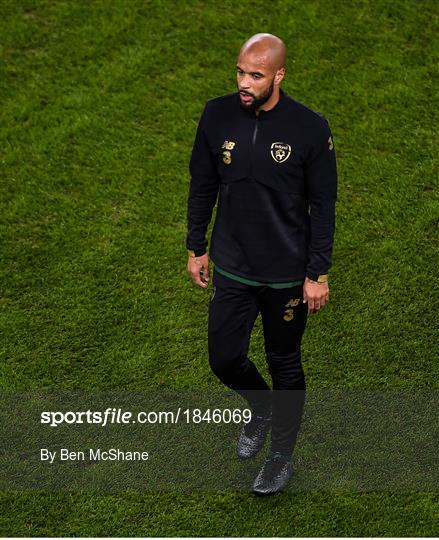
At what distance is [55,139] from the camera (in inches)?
356

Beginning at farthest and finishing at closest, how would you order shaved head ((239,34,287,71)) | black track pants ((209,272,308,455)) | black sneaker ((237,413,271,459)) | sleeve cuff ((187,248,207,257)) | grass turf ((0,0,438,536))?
black sneaker ((237,413,271,459))
grass turf ((0,0,438,536))
sleeve cuff ((187,248,207,257))
black track pants ((209,272,308,455))
shaved head ((239,34,287,71))

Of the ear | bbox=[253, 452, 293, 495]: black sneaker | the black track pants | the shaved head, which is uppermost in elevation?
the shaved head

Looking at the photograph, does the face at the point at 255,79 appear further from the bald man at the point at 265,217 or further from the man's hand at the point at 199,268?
the man's hand at the point at 199,268

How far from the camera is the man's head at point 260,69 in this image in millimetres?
5531

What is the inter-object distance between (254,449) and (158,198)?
8.00 feet

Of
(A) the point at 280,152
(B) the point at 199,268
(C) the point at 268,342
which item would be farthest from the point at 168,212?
(A) the point at 280,152

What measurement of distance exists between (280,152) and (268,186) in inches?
7.3

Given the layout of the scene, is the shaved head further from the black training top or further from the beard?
the black training top

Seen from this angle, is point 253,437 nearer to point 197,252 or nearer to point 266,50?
point 197,252

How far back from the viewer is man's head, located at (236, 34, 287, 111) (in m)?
5.53

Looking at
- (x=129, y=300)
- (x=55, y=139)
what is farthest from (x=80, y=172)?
(x=129, y=300)

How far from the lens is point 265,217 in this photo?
5.85 meters

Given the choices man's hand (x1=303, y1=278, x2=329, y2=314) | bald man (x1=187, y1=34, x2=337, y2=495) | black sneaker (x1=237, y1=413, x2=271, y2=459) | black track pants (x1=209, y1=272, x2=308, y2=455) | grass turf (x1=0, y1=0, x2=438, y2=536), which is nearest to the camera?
bald man (x1=187, y1=34, x2=337, y2=495)

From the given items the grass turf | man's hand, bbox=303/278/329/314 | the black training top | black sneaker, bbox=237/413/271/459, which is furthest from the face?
the grass turf
